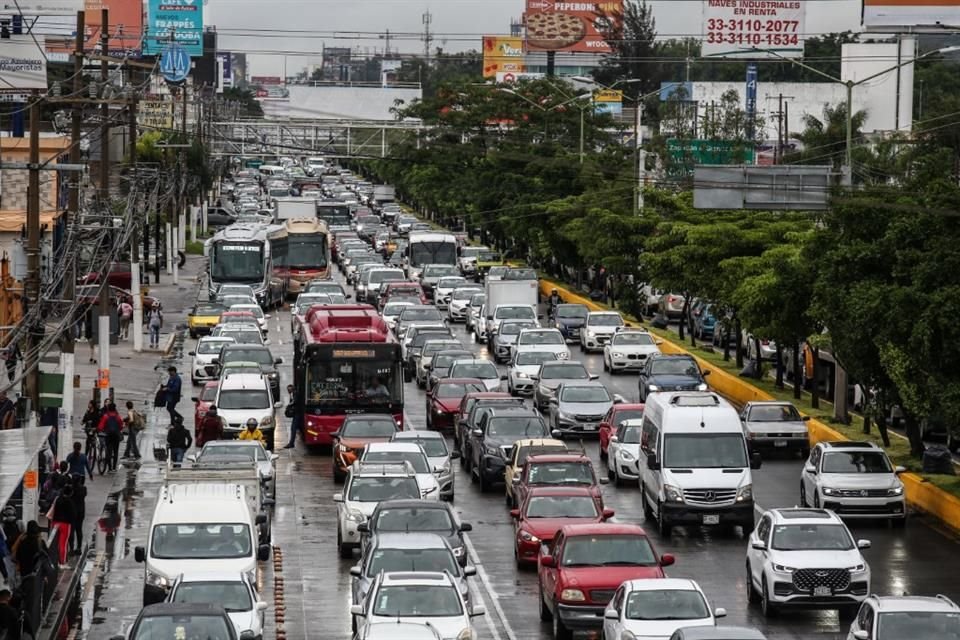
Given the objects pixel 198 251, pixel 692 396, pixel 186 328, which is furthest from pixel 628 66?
pixel 692 396

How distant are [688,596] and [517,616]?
499 centimetres

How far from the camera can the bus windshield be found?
258ft

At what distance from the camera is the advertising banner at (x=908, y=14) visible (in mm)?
89312

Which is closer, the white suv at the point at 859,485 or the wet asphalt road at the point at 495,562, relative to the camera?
the wet asphalt road at the point at 495,562

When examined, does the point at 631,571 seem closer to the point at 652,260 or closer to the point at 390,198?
the point at 652,260

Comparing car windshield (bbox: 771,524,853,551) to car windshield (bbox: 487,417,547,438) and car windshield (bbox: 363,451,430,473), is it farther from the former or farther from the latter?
car windshield (bbox: 487,417,547,438)

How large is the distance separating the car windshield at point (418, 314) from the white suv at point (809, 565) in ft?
127

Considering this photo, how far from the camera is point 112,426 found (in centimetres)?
4141

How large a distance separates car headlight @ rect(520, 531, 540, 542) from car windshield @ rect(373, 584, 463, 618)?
7.19 m

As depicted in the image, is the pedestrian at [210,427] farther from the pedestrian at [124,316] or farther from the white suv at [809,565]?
the pedestrian at [124,316]

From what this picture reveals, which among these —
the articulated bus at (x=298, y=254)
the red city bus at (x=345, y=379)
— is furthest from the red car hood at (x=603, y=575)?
the articulated bus at (x=298, y=254)

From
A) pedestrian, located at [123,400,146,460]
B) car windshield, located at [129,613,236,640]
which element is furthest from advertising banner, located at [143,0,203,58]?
car windshield, located at [129,613,236,640]

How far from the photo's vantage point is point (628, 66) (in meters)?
198

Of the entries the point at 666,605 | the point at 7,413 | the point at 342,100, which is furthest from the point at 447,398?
the point at 342,100
